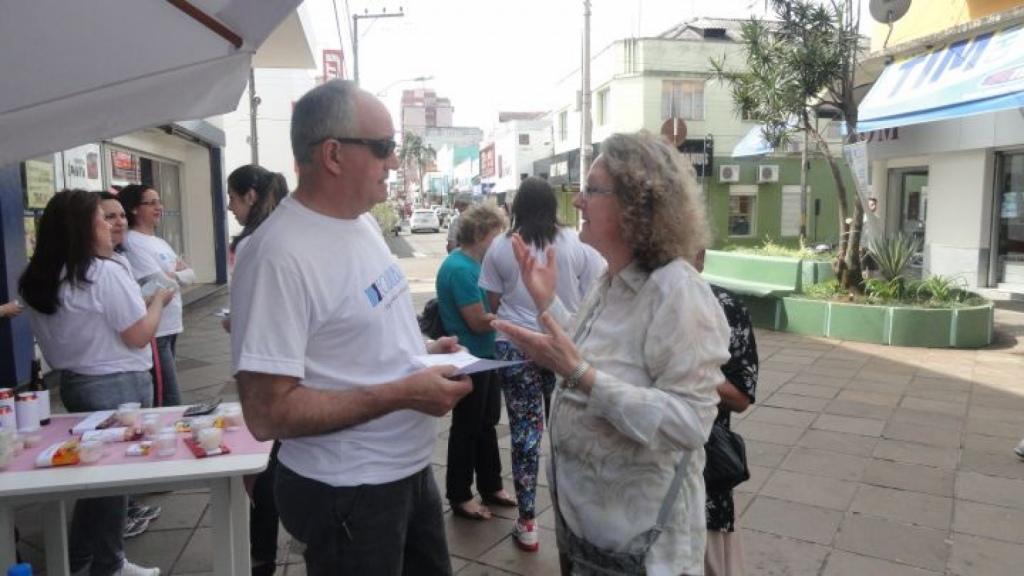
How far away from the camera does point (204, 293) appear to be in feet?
41.8

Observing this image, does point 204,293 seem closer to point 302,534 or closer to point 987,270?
point 302,534

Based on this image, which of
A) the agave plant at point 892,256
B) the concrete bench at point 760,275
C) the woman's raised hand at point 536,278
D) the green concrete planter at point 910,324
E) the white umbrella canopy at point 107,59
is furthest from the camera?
the concrete bench at point 760,275

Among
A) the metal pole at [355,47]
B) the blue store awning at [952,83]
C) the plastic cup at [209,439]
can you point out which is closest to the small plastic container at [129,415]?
the plastic cup at [209,439]

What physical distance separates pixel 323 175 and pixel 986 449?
5.11 m

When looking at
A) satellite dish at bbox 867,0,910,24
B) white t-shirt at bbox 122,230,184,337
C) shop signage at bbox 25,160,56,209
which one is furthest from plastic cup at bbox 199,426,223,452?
satellite dish at bbox 867,0,910,24

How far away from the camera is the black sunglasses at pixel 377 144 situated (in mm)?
1793

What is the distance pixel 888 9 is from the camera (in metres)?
10.7

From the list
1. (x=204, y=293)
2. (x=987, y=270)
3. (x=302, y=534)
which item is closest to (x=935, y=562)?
(x=302, y=534)

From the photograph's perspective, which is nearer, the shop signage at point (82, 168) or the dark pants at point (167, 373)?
the dark pants at point (167, 373)

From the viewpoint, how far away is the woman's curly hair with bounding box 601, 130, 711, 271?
1834 millimetres

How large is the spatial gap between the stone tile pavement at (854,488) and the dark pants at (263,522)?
0.68 ft

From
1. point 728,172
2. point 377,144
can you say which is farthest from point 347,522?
point 728,172

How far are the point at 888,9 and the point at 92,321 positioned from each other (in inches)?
456

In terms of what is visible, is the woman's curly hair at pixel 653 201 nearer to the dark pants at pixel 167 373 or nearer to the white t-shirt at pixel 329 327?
the white t-shirt at pixel 329 327
